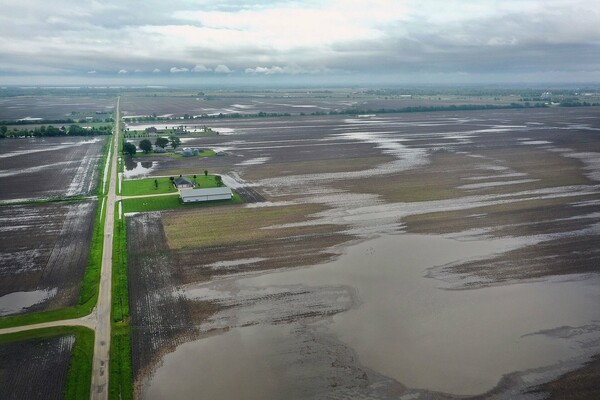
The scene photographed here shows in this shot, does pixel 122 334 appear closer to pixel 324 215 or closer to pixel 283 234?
pixel 283 234

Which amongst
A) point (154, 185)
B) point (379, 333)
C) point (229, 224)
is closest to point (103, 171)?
point (154, 185)

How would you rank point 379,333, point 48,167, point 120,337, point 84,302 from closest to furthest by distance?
point 120,337 → point 379,333 → point 84,302 → point 48,167

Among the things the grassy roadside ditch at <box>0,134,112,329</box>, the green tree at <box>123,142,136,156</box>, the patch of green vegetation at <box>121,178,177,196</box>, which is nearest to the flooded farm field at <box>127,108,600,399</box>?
the grassy roadside ditch at <box>0,134,112,329</box>

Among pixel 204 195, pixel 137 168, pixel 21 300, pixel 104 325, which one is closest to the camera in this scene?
pixel 104 325

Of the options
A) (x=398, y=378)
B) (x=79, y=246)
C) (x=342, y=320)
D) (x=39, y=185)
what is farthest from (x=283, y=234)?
(x=39, y=185)

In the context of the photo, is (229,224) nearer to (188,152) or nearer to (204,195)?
(204,195)

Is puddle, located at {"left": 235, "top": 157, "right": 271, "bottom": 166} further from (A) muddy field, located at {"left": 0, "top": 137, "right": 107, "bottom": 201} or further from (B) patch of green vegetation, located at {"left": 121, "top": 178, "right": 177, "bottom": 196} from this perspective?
(A) muddy field, located at {"left": 0, "top": 137, "right": 107, "bottom": 201}
